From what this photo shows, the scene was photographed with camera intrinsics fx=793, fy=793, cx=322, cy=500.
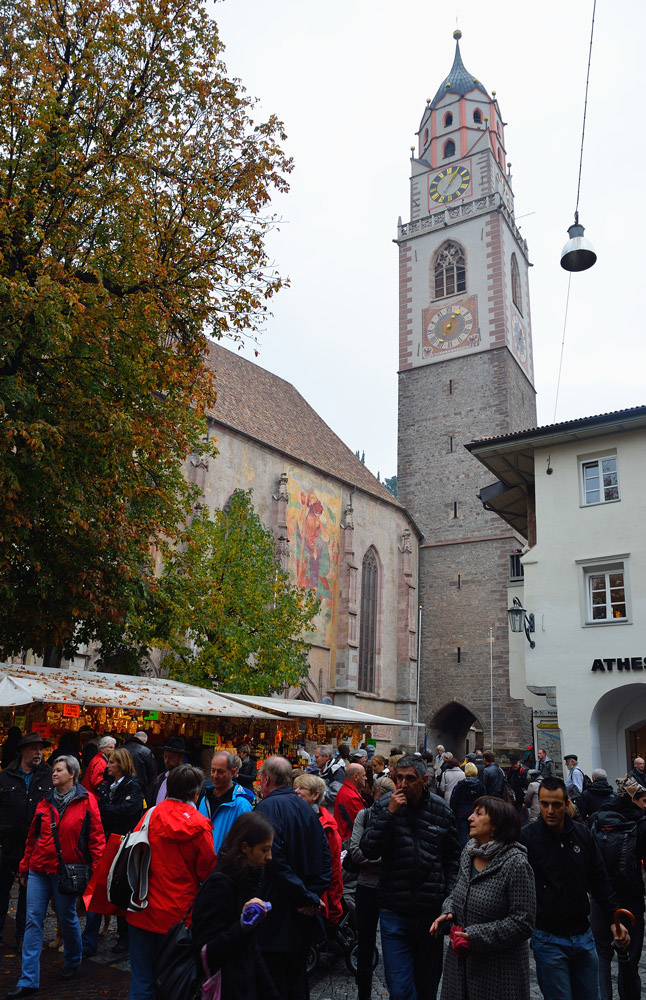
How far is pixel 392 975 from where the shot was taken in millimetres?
4504

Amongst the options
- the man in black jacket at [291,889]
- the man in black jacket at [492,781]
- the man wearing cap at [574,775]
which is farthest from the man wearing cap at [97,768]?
the man wearing cap at [574,775]

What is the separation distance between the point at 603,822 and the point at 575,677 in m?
10.1

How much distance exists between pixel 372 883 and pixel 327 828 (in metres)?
0.57

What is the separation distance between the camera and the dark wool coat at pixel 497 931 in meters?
3.53

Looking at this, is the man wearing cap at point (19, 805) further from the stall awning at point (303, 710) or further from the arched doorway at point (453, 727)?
the arched doorway at point (453, 727)

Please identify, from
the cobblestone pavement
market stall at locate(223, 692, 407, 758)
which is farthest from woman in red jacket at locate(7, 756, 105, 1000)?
market stall at locate(223, 692, 407, 758)

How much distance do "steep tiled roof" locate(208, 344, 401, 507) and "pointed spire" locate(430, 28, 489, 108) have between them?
64.4 ft

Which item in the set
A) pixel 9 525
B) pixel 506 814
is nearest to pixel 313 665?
pixel 9 525

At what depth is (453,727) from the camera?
1332 inches

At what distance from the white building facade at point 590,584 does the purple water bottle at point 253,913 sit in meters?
13.0

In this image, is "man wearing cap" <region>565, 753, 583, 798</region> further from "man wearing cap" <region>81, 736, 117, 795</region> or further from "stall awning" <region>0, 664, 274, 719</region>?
"man wearing cap" <region>81, 736, 117, 795</region>

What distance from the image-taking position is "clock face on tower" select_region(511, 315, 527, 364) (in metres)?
36.2

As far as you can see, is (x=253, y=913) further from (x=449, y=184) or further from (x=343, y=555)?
(x=449, y=184)

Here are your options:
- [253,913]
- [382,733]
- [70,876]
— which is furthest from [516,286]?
[253,913]
